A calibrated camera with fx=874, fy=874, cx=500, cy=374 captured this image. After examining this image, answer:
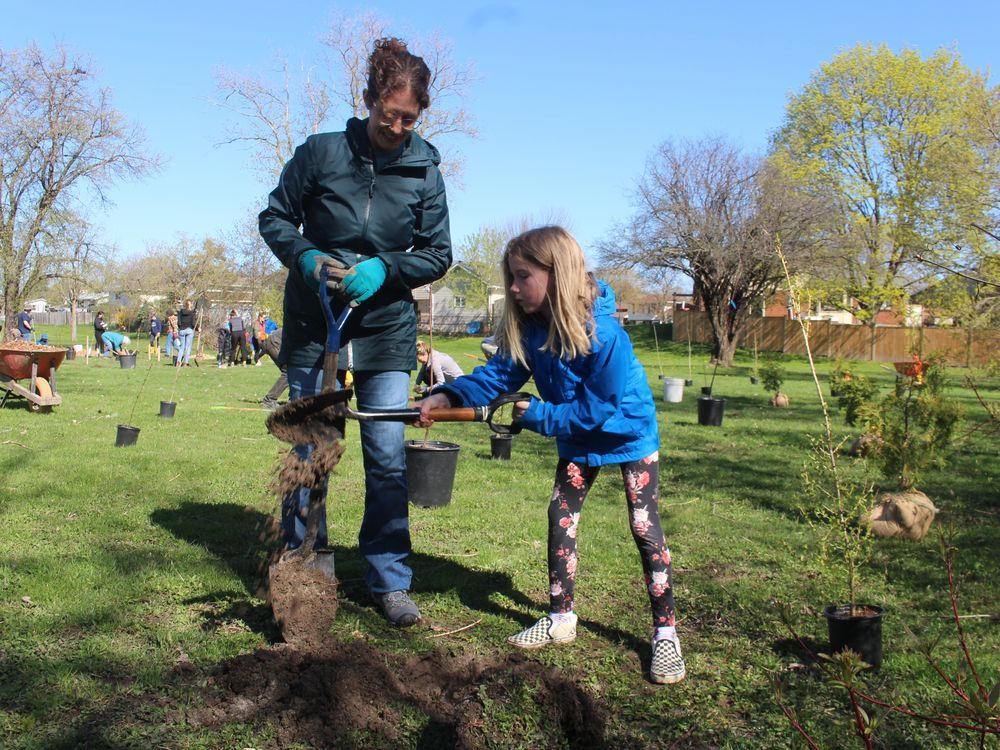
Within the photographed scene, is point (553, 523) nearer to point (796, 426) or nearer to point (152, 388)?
point (796, 426)

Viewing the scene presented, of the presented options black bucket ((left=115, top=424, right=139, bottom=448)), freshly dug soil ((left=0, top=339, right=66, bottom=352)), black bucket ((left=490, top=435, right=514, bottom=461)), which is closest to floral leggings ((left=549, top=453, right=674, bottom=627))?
black bucket ((left=490, top=435, right=514, bottom=461))

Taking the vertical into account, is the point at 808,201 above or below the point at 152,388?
above

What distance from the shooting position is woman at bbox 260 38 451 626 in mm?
3463

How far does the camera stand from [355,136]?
3592 mm

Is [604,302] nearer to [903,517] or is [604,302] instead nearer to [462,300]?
[903,517]

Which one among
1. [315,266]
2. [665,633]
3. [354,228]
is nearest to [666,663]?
[665,633]

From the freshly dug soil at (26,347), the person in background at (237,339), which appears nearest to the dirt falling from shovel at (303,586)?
the freshly dug soil at (26,347)

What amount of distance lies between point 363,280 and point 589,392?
0.95m

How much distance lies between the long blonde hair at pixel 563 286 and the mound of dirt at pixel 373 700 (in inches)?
45.0

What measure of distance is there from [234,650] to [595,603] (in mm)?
1601

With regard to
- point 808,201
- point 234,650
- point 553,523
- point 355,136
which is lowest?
point 234,650

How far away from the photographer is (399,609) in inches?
142

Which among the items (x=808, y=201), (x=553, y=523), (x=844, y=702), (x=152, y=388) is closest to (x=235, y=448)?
(x=553, y=523)

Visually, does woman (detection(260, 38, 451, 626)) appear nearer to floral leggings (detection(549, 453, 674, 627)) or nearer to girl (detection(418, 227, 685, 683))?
girl (detection(418, 227, 685, 683))
